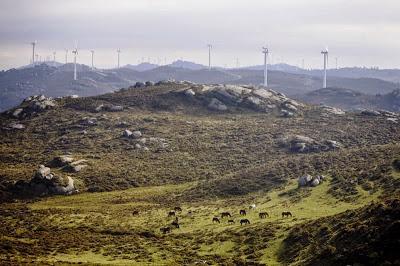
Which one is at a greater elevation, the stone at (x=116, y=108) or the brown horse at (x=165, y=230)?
the stone at (x=116, y=108)

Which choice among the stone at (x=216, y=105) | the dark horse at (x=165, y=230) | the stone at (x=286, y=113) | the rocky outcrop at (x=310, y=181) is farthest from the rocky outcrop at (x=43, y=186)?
the stone at (x=286, y=113)

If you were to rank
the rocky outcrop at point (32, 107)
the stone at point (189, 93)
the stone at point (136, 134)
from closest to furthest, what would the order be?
the stone at point (136, 134) → the rocky outcrop at point (32, 107) → the stone at point (189, 93)

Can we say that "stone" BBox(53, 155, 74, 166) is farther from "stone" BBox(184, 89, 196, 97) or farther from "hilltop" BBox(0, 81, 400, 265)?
"stone" BBox(184, 89, 196, 97)

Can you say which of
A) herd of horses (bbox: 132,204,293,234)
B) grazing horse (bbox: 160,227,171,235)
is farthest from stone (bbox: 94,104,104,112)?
grazing horse (bbox: 160,227,171,235)

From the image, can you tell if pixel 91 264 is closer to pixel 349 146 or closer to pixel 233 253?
pixel 233 253

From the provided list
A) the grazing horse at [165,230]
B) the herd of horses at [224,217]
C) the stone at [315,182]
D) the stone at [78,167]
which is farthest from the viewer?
the stone at [78,167]

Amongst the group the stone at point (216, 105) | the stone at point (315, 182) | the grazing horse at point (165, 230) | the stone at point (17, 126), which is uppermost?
the stone at point (216, 105)

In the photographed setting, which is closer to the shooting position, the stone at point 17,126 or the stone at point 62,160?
the stone at point 62,160

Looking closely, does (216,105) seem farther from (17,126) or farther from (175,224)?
(175,224)

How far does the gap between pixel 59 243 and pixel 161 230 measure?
12.9 meters

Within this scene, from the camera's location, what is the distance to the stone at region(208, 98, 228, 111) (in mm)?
165375

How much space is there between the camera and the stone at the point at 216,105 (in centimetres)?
16538

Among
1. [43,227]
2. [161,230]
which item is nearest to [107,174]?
[43,227]

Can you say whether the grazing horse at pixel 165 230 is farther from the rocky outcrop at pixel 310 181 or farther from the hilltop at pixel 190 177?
the rocky outcrop at pixel 310 181
